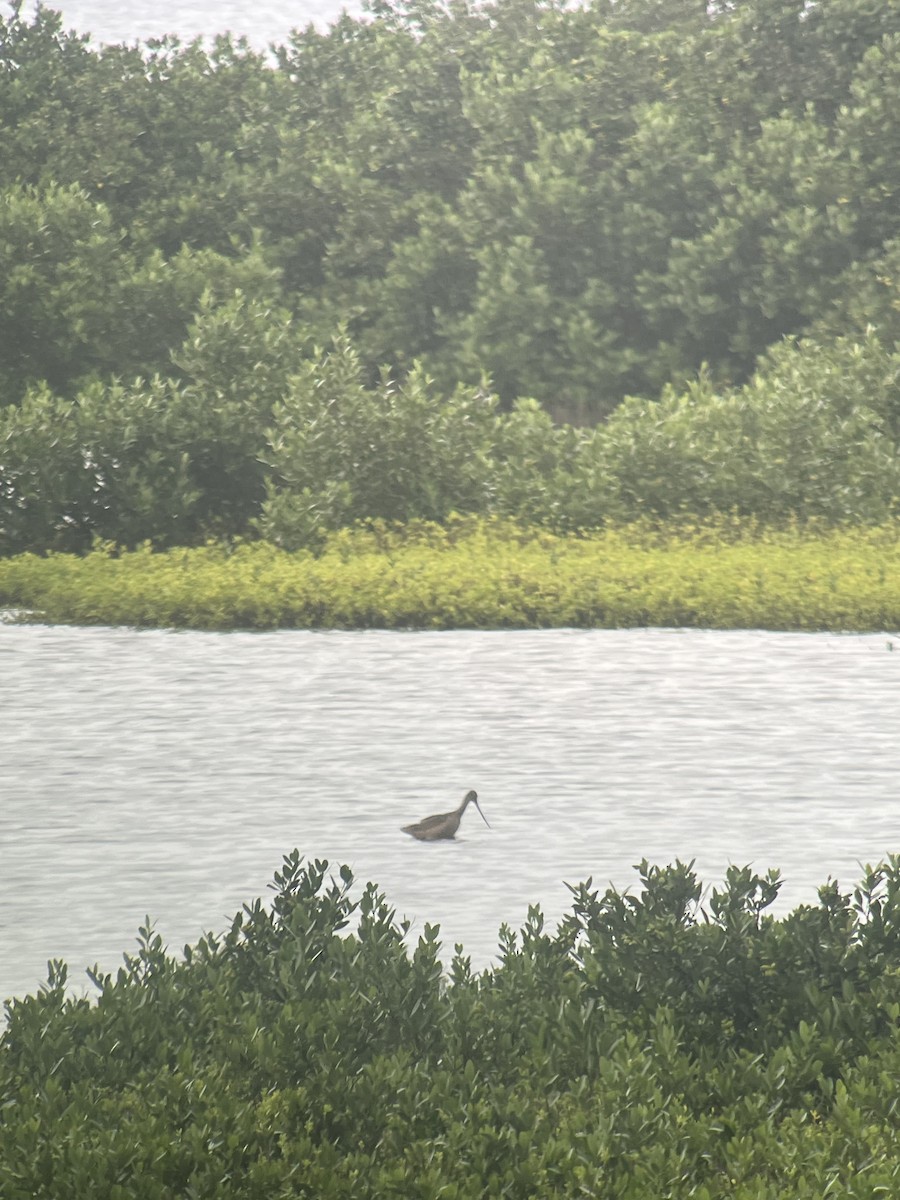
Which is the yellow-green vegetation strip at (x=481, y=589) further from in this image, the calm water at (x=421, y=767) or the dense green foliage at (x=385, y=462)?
the dense green foliage at (x=385, y=462)

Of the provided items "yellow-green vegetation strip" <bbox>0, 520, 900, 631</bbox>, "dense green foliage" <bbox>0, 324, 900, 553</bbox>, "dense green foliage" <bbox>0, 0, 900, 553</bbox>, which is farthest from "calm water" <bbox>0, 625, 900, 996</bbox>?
"dense green foliage" <bbox>0, 0, 900, 553</bbox>

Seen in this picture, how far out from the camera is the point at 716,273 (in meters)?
27.4

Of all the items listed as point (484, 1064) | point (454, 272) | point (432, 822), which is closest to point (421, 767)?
point (432, 822)

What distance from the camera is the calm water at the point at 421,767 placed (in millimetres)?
6805

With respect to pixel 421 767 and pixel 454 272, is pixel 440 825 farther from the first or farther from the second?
pixel 454 272

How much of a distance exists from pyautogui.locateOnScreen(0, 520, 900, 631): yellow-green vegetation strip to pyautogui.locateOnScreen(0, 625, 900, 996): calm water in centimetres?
41

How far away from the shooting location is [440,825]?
738 cm

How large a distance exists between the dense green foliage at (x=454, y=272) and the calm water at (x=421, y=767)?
5048mm

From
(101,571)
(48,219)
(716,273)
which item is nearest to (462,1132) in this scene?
(101,571)

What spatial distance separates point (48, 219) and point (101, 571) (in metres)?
9.78

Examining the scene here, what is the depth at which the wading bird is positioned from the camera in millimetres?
7355

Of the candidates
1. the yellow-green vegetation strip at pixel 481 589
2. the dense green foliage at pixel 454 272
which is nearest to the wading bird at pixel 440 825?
the yellow-green vegetation strip at pixel 481 589

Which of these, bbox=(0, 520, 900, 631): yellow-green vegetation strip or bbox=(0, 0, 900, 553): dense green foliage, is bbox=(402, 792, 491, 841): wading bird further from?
bbox=(0, 0, 900, 553): dense green foliage

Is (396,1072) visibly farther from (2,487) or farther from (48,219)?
(48,219)
